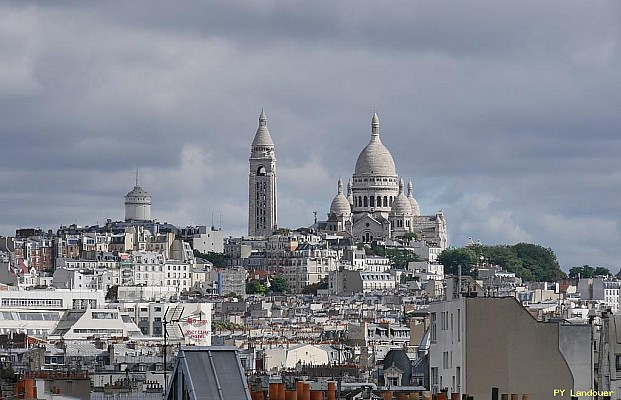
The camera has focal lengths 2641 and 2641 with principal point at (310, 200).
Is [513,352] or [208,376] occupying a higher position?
[513,352]

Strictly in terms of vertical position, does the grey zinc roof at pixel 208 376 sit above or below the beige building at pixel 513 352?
below

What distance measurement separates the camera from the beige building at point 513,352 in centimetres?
3750

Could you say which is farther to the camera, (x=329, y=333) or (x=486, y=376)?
(x=329, y=333)

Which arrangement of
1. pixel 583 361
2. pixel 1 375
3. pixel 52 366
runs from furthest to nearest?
pixel 52 366 → pixel 1 375 → pixel 583 361

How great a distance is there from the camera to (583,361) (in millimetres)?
37906

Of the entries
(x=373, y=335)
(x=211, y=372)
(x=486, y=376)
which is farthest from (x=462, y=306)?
(x=373, y=335)

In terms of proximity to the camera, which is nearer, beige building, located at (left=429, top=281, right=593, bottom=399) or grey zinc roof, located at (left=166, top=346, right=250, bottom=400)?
grey zinc roof, located at (left=166, top=346, right=250, bottom=400)

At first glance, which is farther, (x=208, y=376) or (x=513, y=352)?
(x=513, y=352)

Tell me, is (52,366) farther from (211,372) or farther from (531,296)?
(531,296)

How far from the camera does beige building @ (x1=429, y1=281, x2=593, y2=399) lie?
37500mm

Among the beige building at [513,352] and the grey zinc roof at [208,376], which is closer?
the grey zinc roof at [208,376]

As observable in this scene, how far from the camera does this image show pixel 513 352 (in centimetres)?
3797

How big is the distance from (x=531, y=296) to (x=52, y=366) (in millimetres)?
112892

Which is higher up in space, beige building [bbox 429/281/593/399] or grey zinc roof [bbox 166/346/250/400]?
beige building [bbox 429/281/593/399]
